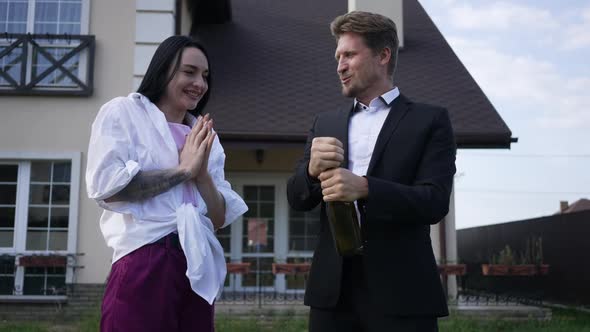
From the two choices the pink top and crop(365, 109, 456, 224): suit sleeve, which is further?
the pink top

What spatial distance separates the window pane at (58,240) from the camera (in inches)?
316

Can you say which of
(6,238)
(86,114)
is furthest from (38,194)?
(86,114)

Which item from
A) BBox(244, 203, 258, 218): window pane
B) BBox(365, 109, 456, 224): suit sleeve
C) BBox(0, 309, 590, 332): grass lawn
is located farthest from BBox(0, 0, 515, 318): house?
BBox(365, 109, 456, 224): suit sleeve

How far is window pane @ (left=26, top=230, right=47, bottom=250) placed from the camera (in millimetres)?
8031

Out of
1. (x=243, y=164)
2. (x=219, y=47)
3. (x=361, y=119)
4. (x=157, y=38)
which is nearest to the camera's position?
(x=361, y=119)

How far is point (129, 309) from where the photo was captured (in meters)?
1.84

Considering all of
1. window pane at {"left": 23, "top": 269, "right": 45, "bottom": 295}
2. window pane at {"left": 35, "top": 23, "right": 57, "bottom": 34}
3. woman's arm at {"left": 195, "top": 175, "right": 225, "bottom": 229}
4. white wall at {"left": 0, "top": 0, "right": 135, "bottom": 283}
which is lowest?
window pane at {"left": 23, "top": 269, "right": 45, "bottom": 295}

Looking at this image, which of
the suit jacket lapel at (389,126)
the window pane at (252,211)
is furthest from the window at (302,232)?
the suit jacket lapel at (389,126)

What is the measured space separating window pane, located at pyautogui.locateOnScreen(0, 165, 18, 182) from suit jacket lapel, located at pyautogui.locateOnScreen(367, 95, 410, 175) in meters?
7.26

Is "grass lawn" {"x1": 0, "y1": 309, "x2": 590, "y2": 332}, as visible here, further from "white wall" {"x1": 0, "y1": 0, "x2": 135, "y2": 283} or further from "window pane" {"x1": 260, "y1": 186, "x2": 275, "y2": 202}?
"window pane" {"x1": 260, "y1": 186, "x2": 275, "y2": 202}

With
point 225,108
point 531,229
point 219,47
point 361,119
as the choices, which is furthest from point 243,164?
point 361,119

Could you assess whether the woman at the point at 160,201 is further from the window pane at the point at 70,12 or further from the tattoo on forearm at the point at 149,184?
the window pane at the point at 70,12

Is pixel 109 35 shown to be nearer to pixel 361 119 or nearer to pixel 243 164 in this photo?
pixel 243 164

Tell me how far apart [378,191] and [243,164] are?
785 cm
